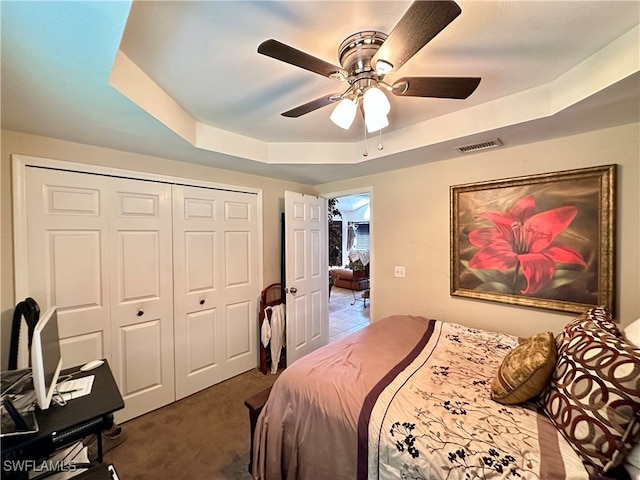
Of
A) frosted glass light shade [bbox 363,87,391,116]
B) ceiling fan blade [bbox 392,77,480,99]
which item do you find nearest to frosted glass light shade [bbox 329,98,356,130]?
frosted glass light shade [bbox 363,87,391,116]

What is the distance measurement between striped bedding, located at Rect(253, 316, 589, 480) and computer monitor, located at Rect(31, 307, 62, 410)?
3.31 ft

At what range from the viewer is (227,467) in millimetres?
1692

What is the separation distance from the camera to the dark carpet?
1666 millimetres

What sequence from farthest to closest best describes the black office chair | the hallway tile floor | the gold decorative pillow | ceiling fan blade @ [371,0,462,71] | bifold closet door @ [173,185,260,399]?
the hallway tile floor
bifold closet door @ [173,185,260,399]
the black office chair
the gold decorative pillow
ceiling fan blade @ [371,0,462,71]

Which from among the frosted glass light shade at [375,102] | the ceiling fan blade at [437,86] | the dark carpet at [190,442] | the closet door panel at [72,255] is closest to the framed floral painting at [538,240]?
the ceiling fan blade at [437,86]

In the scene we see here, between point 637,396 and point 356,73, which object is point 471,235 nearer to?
point 637,396

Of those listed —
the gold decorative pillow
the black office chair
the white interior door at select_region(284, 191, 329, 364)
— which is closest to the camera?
the gold decorative pillow

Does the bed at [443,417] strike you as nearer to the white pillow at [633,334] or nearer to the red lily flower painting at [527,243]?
the white pillow at [633,334]

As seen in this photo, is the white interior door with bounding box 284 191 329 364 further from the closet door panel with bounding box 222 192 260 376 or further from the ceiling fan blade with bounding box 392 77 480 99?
the ceiling fan blade with bounding box 392 77 480 99

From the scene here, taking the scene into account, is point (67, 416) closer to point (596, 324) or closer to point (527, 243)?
point (596, 324)

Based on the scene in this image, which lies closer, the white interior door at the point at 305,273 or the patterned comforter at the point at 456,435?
the patterned comforter at the point at 456,435

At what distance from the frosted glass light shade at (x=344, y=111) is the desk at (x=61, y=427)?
183 centimetres

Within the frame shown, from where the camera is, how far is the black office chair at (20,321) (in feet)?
5.30

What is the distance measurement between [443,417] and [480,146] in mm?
2001
